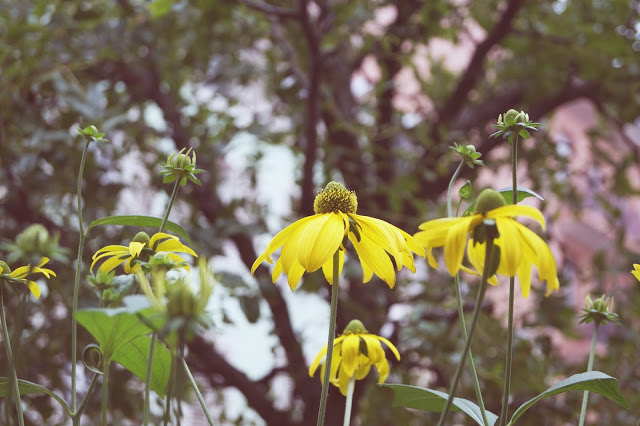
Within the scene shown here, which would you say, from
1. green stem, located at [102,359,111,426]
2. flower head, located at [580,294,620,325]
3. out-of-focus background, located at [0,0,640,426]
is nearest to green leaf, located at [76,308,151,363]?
green stem, located at [102,359,111,426]

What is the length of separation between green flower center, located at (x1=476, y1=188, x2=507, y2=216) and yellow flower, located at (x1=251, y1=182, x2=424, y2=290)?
3 cm

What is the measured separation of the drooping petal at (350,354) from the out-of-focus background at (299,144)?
1.97 ft

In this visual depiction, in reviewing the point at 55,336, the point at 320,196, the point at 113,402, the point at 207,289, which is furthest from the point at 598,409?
the point at 207,289

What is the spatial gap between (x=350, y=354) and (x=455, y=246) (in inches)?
6.4

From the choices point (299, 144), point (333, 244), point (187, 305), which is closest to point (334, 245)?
point (333, 244)

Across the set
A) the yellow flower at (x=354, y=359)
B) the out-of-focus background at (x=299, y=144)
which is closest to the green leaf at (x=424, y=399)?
the yellow flower at (x=354, y=359)

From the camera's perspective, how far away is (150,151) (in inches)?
61.9

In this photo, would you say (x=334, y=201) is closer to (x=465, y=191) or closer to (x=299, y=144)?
(x=465, y=191)

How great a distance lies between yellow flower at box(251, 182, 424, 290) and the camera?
0.24 meters

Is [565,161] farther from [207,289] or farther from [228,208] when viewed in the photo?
[207,289]

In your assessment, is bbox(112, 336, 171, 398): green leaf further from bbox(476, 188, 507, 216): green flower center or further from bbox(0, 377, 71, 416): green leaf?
bbox(476, 188, 507, 216): green flower center

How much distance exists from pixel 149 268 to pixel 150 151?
1431 mm

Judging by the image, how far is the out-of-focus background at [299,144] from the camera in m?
1.07

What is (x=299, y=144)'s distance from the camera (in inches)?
68.9
